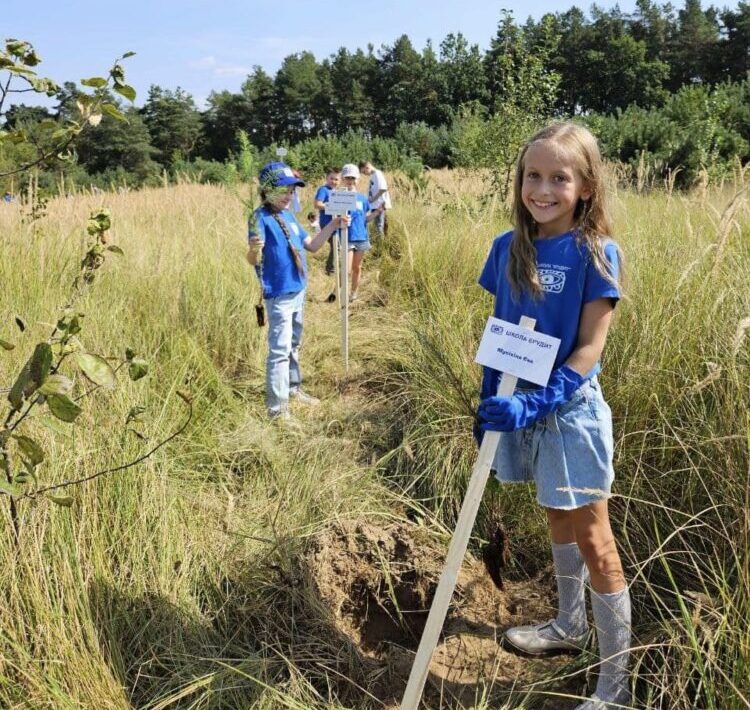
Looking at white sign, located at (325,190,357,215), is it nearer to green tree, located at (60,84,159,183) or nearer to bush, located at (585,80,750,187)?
bush, located at (585,80,750,187)

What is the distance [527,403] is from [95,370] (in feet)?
3.22

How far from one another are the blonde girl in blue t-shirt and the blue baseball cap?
7.87 feet

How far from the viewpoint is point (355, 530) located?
2.37 metres

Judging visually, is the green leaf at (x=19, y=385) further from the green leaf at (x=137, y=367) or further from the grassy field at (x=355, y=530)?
the grassy field at (x=355, y=530)

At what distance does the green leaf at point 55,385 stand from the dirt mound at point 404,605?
1.34 metres

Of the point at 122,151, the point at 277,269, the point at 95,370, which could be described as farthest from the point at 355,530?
the point at 122,151

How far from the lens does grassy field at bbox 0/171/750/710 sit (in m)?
1.66

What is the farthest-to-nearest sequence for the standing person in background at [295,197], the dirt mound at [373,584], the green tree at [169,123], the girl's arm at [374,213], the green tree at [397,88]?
the green tree at [397,88] → the green tree at [169,123] → the girl's arm at [374,213] → the standing person in background at [295,197] → the dirt mound at [373,584]

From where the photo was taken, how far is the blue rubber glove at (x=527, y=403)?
1.43m

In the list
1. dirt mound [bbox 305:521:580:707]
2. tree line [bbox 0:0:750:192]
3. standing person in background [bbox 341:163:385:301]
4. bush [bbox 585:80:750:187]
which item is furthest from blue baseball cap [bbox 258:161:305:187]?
tree line [bbox 0:0:750:192]

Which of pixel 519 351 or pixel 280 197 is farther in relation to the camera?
pixel 280 197

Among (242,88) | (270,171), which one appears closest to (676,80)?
(242,88)

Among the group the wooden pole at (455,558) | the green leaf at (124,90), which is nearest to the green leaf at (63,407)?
the green leaf at (124,90)

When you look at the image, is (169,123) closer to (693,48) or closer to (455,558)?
(693,48)
